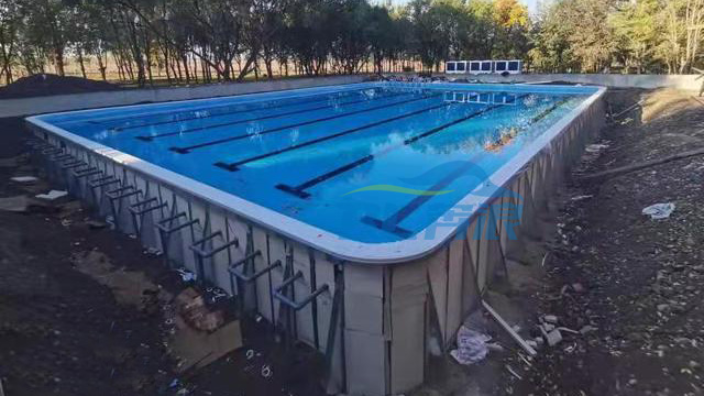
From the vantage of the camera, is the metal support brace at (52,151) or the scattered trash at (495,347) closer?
the scattered trash at (495,347)

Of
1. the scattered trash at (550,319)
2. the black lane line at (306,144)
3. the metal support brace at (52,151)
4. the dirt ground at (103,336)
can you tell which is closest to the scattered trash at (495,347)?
the scattered trash at (550,319)

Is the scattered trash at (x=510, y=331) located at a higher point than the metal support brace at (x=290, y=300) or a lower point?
lower

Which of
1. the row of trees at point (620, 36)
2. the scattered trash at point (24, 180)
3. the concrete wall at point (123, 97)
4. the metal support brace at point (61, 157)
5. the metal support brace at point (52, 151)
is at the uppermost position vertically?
the row of trees at point (620, 36)

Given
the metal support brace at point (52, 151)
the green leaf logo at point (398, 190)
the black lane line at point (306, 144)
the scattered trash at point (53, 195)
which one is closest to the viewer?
the green leaf logo at point (398, 190)

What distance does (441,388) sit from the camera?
224 centimetres

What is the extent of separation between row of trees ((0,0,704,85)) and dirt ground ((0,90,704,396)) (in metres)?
13.0

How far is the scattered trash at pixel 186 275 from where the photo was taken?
132 inches

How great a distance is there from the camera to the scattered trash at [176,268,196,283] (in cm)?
336

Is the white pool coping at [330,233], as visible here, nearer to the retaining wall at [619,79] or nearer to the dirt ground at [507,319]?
the dirt ground at [507,319]

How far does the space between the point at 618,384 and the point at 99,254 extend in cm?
406

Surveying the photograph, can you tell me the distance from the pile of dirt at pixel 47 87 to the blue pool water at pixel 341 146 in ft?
7.13

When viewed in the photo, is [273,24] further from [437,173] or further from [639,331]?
[639,331]

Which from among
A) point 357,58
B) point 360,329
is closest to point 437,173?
point 360,329

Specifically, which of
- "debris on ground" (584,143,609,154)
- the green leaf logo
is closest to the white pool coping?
the green leaf logo
